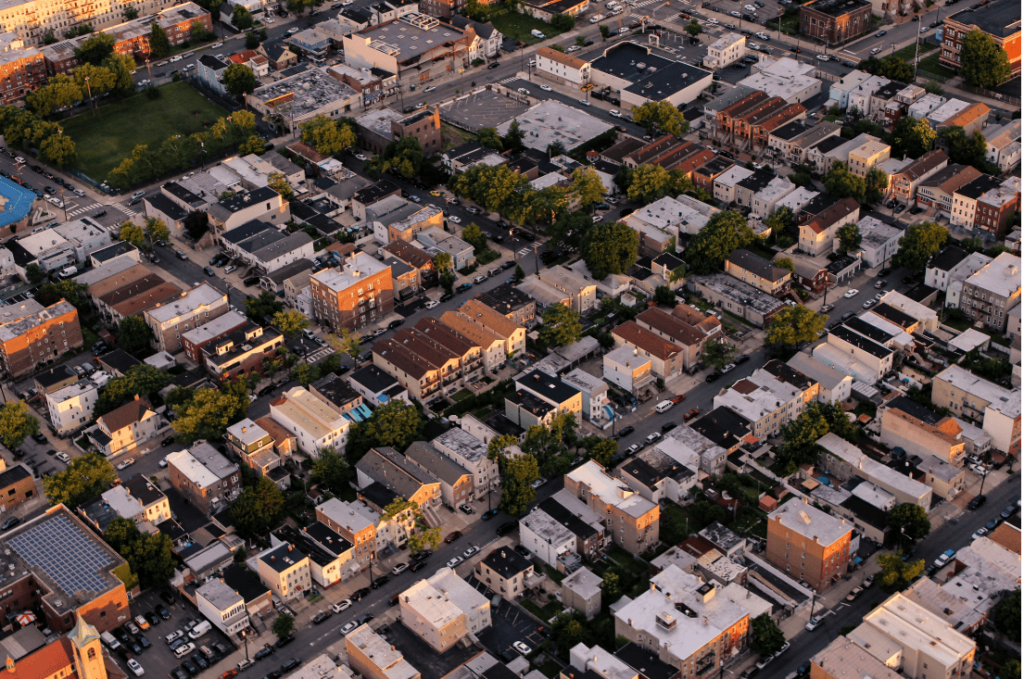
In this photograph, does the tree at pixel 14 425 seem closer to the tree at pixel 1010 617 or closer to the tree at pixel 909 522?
the tree at pixel 909 522

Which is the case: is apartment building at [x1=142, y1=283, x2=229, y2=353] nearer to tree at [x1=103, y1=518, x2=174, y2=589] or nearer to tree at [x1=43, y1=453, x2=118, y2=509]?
tree at [x1=43, y1=453, x2=118, y2=509]

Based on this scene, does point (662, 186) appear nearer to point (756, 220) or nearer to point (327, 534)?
point (756, 220)

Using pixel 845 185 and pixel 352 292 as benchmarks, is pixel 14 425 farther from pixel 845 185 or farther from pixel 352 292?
pixel 845 185

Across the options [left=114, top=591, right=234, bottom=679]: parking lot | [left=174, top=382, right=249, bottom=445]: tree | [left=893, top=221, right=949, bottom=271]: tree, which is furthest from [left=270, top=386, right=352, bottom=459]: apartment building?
[left=893, top=221, right=949, bottom=271]: tree

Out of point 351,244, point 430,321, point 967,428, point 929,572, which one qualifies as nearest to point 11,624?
point 430,321

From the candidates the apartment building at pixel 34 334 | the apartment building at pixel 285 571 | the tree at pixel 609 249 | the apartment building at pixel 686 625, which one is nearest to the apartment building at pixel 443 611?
the apartment building at pixel 285 571

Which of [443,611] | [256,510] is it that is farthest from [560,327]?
[443,611]
